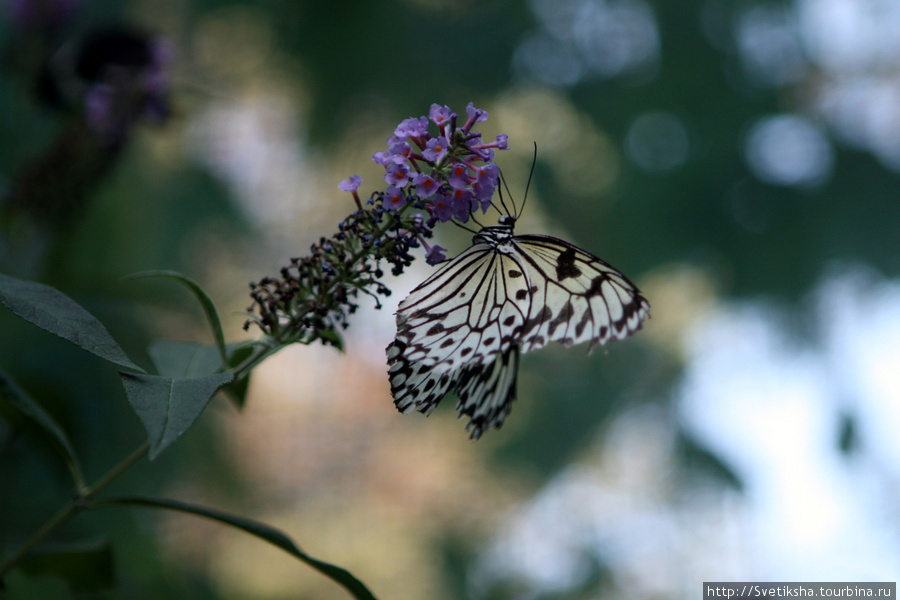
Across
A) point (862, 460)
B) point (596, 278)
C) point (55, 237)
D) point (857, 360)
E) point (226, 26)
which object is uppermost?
point (226, 26)

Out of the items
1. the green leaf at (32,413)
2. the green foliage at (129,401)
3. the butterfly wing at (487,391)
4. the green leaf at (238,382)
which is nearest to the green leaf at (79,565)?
the green foliage at (129,401)

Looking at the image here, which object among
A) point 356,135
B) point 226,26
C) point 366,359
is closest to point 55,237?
point 356,135

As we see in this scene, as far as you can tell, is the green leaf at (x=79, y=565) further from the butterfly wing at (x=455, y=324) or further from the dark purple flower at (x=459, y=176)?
the dark purple flower at (x=459, y=176)

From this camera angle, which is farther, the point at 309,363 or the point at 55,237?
the point at 309,363

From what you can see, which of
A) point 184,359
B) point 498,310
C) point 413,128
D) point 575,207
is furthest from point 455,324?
point 575,207

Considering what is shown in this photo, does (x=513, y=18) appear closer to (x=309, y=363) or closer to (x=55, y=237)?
(x=55, y=237)

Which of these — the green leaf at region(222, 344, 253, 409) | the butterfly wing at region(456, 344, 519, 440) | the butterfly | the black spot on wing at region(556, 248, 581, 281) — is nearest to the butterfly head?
the butterfly
